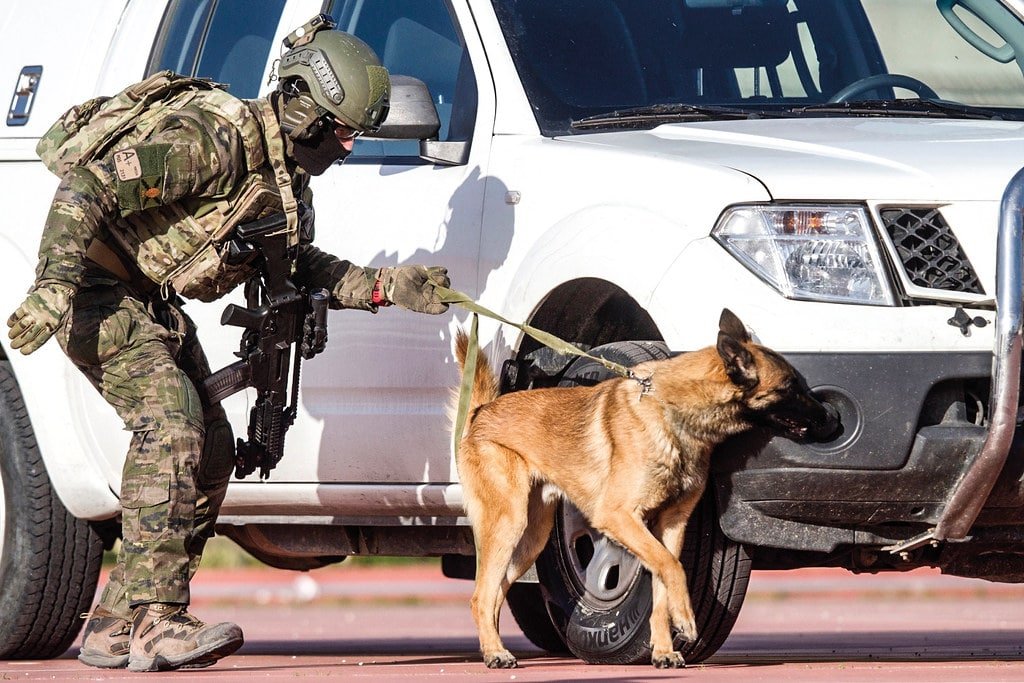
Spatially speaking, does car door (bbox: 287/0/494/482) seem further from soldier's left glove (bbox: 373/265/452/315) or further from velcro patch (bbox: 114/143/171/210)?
velcro patch (bbox: 114/143/171/210)

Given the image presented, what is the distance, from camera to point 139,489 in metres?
5.63

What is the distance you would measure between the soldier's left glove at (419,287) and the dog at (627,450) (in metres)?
0.15

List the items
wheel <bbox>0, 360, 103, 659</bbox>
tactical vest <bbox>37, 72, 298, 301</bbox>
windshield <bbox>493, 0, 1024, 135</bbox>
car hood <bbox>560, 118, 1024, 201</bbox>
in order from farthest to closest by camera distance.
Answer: wheel <bbox>0, 360, 103, 659</bbox>
windshield <bbox>493, 0, 1024, 135</bbox>
tactical vest <bbox>37, 72, 298, 301</bbox>
car hood <bbox>560, 118, 1024, 201</bbox>

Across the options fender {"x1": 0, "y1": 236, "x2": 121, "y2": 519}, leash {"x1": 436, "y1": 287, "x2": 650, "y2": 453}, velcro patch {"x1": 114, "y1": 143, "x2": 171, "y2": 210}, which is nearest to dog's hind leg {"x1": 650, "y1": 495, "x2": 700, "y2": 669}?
leash {"x1": 436, "y1": 287, "x2": 650, "y2": 453}

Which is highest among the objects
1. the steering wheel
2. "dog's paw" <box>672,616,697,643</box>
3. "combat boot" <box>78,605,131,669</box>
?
the steering wheel

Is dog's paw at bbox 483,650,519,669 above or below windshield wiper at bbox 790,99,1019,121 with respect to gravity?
below

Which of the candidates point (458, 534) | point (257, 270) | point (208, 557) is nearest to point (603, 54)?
point (257, 270)

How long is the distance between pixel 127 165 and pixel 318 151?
23.7 inches

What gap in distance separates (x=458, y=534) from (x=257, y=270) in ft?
4.05

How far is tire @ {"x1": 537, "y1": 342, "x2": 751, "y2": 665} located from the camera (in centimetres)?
543

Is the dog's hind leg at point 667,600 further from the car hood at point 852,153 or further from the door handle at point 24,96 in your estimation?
the door handle at point 24,96

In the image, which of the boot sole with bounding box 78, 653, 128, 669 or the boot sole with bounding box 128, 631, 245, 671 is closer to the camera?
the boot sole with bounding box 128, 631, 245, 671

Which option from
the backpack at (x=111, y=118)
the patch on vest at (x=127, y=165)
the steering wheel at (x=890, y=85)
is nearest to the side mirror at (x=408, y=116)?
the backpack at (x=111, y=118)

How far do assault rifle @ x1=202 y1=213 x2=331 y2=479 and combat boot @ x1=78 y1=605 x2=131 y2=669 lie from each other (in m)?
0.60
